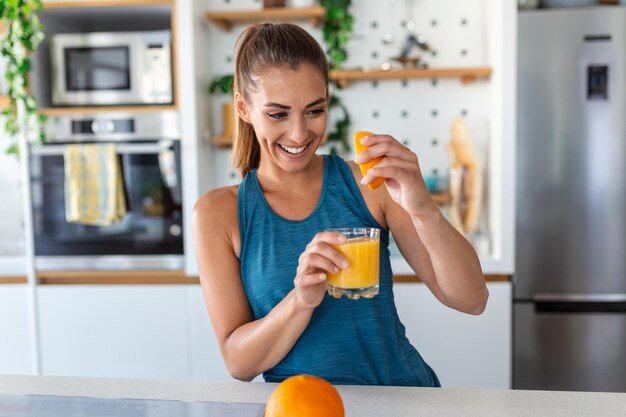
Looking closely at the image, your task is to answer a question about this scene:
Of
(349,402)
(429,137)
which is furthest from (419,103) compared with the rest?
(349,402)

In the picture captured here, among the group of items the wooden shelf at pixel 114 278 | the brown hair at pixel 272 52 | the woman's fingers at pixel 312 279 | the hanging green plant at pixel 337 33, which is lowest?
the wooden shelf at pixel 114 278

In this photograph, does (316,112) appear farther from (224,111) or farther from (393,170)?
(224,111)

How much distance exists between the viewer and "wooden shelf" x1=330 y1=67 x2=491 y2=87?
2.67 meters

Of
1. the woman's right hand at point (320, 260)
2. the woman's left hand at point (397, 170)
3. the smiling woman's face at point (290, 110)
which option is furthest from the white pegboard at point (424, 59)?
the woman's right hand at point (320, 260)

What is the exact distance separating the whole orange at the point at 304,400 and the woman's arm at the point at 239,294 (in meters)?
0.24

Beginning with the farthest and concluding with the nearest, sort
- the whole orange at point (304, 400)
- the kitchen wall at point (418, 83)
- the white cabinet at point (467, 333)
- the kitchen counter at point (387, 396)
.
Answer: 1. the kitchen wall at point (418, 83)
2. the white cabinet at point (467, 333)
3. the kitchen counter at point (387, 396)
4. the whole orange at point (304, 400)

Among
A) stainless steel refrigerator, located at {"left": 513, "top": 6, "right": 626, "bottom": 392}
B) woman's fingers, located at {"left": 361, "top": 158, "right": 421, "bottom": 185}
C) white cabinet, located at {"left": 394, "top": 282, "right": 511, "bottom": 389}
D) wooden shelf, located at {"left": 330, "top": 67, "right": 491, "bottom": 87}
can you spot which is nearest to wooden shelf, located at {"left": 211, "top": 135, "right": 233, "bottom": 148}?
wooden shelf, located at {"left": 330, "top": 67, "right": 491, "bottom": 87}

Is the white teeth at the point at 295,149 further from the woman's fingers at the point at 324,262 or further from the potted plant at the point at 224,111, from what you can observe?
the potted plant at the point at 224,111

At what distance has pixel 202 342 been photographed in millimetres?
2598

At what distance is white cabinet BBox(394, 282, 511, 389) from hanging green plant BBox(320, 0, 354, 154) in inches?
31.4

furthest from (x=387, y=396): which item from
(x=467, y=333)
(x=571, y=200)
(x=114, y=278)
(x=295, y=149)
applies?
(x=114, y=278)

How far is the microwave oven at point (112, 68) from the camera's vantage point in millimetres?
2609

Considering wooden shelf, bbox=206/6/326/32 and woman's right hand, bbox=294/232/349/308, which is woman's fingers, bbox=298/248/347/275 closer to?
woman's right hand, bbox=294/232/349/308

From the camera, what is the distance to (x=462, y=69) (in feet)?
8.73
